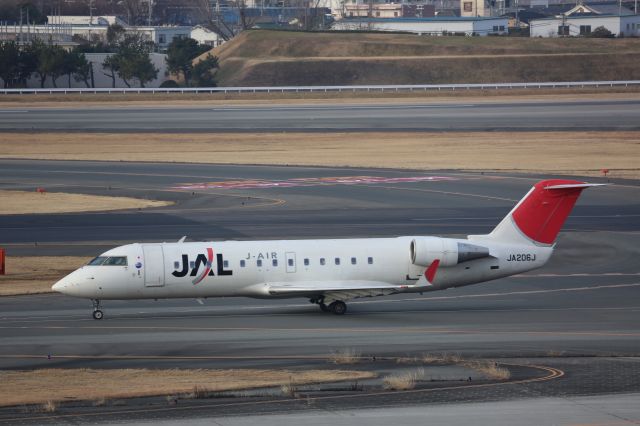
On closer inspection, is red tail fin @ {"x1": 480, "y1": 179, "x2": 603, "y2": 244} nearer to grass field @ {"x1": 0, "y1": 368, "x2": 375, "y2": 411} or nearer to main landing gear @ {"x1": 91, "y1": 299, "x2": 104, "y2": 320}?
grass field @ {"x1": 0, "y1": 368, "x2": 375, "y2": 411}

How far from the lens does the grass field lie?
26.1 meters

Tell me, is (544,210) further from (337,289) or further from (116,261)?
(116,261)

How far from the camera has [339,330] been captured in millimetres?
34406

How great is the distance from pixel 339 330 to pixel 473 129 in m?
65.8

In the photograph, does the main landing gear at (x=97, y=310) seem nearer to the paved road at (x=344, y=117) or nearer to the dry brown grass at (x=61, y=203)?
the dry brown grass at (x=61, y=203)

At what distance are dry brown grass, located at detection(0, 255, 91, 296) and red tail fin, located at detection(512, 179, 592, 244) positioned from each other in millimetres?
18437

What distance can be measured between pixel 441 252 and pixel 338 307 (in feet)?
13.4

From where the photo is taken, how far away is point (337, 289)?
3612 centimetres

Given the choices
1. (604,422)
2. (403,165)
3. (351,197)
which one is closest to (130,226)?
(351,197)

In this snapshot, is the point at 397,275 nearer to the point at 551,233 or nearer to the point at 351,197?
the point at 551,233

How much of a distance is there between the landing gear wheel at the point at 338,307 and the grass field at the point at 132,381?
848 cm

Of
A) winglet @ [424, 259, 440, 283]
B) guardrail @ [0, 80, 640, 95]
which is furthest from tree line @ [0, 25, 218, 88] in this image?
winglet @ [424, 259, 440, 283]

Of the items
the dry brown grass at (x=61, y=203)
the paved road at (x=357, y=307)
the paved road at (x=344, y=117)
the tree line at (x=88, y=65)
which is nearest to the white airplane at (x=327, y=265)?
the paved road at (x=357, y=307)

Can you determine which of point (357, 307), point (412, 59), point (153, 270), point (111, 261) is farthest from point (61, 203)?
point (412, 59)
